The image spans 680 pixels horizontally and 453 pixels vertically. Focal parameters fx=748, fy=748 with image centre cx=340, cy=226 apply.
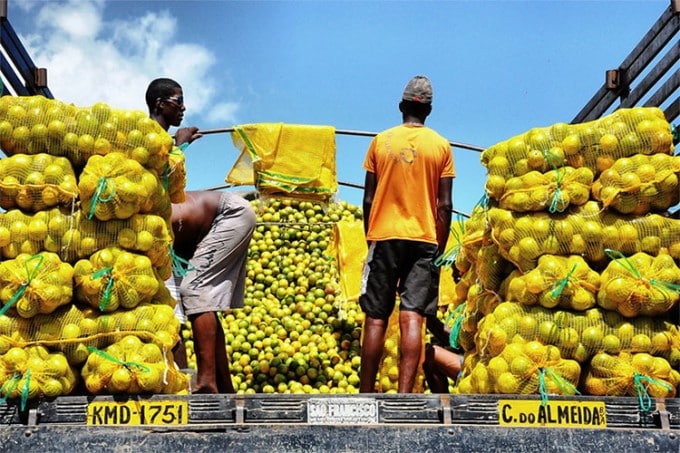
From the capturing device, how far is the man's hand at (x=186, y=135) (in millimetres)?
5266

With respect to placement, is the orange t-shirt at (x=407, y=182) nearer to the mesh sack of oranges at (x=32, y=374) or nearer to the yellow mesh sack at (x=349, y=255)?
the mesh sack of oranges at (x=32, y=374)

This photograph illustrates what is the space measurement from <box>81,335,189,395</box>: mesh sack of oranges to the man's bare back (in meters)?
1.47

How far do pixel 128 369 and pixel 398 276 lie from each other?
1.69m

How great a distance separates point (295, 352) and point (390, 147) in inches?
119

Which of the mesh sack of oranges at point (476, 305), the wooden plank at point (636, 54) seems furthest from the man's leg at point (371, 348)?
the wooden plank at point (636, 54)

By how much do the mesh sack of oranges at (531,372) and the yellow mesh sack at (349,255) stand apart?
149 inches

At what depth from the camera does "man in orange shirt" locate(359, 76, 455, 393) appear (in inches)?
168

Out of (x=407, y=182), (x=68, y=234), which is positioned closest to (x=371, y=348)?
(x=407, y=182)

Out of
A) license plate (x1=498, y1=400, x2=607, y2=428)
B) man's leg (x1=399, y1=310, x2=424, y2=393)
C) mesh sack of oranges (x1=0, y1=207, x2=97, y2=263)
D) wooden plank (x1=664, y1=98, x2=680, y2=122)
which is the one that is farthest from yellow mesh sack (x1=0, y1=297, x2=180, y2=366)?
wooden plank (x1=664, y1=98, x2=680, y2=122)

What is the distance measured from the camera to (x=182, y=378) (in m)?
3.65

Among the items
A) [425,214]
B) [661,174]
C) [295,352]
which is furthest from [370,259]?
[295,352]

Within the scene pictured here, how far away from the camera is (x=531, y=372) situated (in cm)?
338

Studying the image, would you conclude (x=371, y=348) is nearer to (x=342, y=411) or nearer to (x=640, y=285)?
(x=342, y=411)

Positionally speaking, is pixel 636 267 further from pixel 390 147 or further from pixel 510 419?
pixel 390 147
